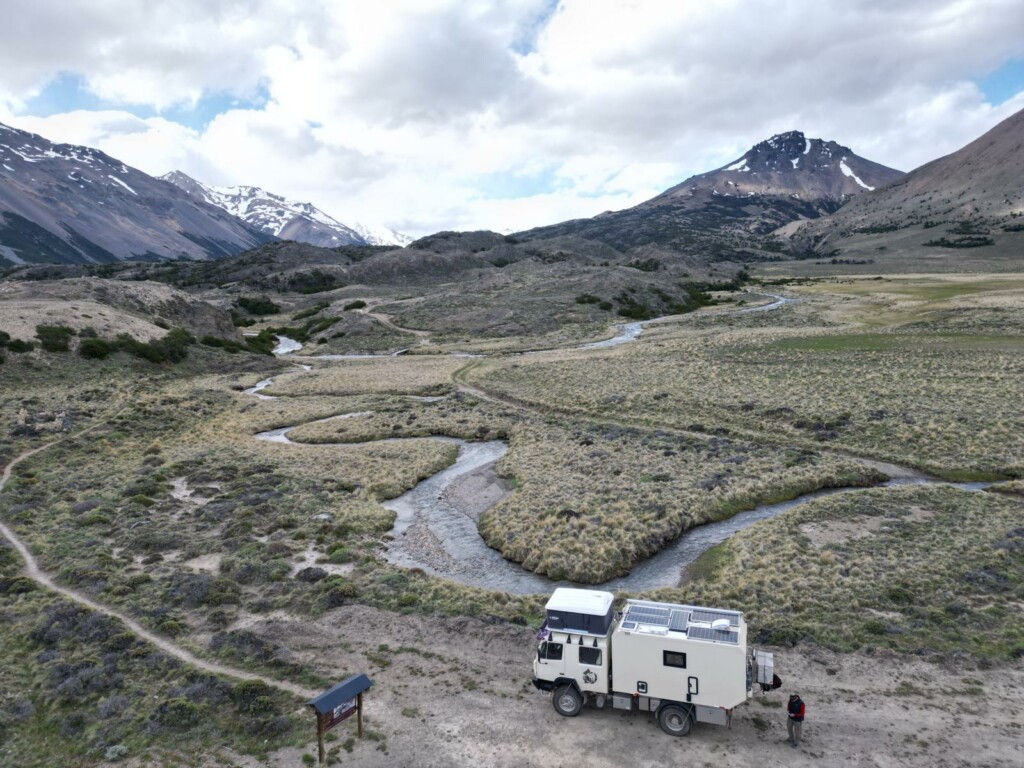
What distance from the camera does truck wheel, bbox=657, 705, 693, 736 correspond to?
17.2 meters

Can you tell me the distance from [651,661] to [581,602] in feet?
8.49

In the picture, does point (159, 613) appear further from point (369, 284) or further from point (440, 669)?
point (369, 284)

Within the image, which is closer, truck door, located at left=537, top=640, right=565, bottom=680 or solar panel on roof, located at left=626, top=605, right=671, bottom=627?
solar panel on roof, located at left=626, top=605, right=671, bottom=627

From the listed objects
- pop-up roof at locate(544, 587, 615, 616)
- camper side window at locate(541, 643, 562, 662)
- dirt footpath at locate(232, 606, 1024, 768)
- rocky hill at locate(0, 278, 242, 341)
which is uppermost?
rocky hill at locate(0, 278, 242, 341)

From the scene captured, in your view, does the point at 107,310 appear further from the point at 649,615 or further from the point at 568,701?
the point at 649,615

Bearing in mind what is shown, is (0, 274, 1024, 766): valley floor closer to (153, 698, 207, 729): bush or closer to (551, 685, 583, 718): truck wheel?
(153, 698, 207, 729): bush

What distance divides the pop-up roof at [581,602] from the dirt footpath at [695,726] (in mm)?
3155

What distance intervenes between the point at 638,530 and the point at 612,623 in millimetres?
12192

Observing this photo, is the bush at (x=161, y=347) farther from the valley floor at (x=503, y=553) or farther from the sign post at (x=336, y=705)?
the sign post at (x=336, y=705)

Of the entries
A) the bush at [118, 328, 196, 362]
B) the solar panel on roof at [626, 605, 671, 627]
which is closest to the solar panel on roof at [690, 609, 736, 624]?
the solar panel on roof at [626, 605, 671, 627]

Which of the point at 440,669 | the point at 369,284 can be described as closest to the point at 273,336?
the point at 369,284

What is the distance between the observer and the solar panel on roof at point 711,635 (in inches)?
661

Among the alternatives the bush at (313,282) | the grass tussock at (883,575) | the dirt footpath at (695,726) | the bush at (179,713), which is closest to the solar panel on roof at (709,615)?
the dirt footpath at (695,726)

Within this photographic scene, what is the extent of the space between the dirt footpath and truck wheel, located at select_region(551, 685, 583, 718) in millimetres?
221
